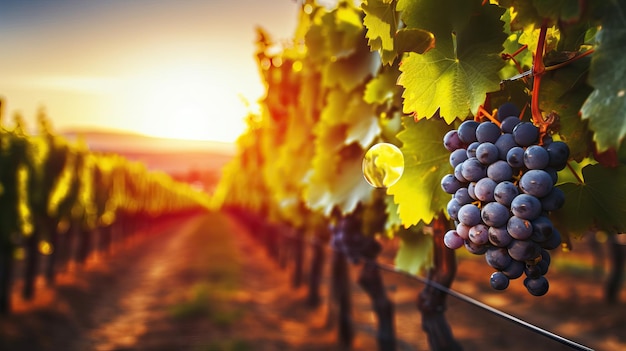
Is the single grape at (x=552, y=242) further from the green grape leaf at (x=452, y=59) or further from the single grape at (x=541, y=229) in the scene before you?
the green grape leaf at (x=452, y=59)

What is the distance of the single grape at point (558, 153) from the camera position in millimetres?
1308

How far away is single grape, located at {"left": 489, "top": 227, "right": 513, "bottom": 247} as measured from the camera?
1.33 meters

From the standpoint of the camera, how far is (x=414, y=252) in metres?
3.19

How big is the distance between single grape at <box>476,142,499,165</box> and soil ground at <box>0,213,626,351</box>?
1.76m

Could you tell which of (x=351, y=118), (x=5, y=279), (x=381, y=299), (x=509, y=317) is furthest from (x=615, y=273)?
(x=5, y=279)

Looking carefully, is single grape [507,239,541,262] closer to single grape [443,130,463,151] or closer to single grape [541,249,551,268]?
single grape [541,249,551,268]

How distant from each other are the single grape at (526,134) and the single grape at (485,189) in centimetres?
13

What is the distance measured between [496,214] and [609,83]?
393 mm

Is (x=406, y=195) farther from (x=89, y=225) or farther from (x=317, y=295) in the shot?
(x=89, y=225)

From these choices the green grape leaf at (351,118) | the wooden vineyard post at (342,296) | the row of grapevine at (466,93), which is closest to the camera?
the row of grapevine at (466,93)

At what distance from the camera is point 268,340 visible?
27.3ft

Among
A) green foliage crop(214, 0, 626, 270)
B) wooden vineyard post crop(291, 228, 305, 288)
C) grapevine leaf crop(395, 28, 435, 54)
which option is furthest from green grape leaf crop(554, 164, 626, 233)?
wooden vineyard post crop(291, 228, 305, 288)

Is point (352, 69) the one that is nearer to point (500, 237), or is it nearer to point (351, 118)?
point (351, 118)

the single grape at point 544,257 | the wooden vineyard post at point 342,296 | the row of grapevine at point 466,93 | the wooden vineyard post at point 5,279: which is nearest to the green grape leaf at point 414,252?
the row of grapevine at point 466,93
